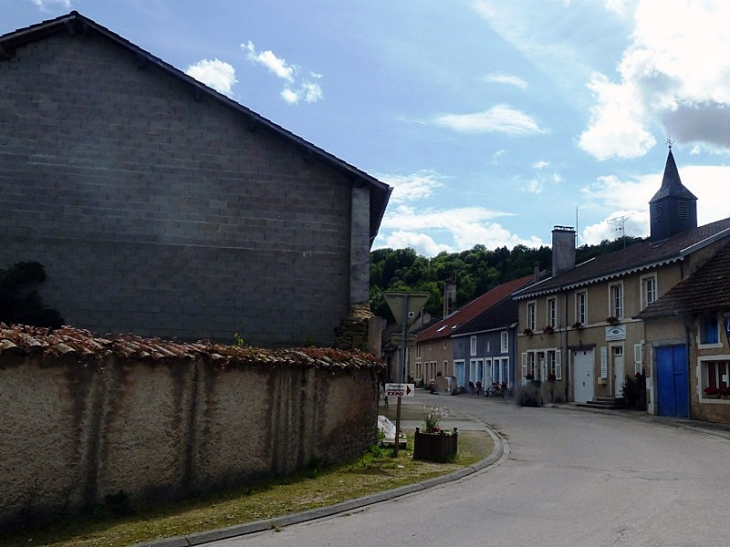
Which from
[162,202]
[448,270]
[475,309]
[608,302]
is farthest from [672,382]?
[448,270]

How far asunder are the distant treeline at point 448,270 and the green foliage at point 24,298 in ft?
189

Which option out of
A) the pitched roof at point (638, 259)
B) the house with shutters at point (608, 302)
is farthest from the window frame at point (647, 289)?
the pitched roof at point (638, 259)

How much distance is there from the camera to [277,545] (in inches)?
310

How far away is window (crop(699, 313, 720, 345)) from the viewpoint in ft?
76.2

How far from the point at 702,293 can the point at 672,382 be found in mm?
3470

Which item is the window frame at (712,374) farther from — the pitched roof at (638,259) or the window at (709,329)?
the pitched roof at (638,259)

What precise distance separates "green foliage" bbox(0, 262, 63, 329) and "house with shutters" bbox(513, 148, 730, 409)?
19.3 m

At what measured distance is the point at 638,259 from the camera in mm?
30406

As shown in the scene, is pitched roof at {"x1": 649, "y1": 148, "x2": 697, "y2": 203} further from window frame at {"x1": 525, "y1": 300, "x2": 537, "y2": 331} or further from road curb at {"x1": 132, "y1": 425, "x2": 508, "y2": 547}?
road curb at {"x1": 132, "y1": 425, "x2": 508, "y2": 547}

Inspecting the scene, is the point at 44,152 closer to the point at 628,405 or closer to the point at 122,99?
the point at 122,99

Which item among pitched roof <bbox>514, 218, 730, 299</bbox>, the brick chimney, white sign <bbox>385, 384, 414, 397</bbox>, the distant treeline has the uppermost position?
the distant treeline

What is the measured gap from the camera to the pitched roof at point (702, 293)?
2309 centimetres

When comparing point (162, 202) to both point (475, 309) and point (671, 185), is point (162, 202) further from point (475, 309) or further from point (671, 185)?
point (475, 309)

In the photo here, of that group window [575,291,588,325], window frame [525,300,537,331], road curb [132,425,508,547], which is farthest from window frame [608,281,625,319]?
road curb [132,425,508,547]
